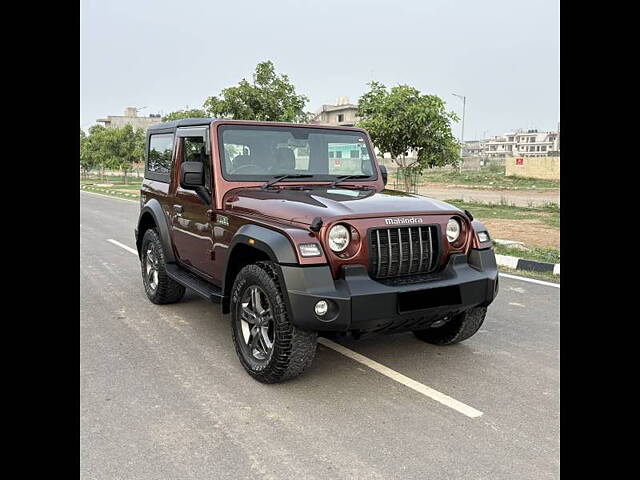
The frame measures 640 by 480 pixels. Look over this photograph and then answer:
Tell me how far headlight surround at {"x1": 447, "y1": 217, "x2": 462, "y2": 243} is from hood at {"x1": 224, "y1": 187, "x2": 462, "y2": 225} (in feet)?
0.25

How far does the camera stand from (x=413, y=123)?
13.5 metres

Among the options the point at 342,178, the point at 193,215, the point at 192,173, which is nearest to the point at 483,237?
the point at 342,178

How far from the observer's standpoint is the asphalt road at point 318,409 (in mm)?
3076

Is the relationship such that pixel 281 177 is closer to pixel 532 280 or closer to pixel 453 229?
pixel 453 229

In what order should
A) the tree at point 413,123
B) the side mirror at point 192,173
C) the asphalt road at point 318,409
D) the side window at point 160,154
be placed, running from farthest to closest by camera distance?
the tree at point 413,123, the side window at point 160,154, the side mirror at point 192,173, the asphalt road at point 318,409

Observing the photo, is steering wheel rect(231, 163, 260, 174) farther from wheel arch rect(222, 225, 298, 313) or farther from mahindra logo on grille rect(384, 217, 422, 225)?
mahindra logo on grille rect(384, 217, 422, 225)

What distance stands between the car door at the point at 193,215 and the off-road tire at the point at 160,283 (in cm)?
39

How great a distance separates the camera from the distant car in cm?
380

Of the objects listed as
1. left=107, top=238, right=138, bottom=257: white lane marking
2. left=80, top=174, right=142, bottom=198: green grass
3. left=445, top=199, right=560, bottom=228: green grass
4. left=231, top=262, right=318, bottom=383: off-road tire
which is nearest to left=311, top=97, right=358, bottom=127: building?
left=80, top=174, right=142, bottom=198: green grass

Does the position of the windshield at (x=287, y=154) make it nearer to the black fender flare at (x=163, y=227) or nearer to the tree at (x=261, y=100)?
A: the black fender flare at (x=163, y=227)

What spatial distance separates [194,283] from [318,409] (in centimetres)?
206

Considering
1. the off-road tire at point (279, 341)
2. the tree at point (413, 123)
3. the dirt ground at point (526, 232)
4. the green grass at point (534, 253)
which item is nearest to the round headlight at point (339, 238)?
the off-road tire at point (279, 341)

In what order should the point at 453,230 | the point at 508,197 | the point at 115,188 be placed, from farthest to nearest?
the point at 115,188 → the point at 508,197 → the point at 453,230
